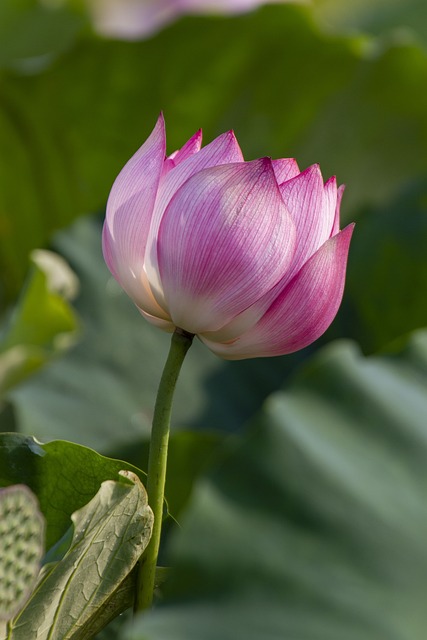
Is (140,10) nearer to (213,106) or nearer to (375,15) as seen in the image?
(375,15)

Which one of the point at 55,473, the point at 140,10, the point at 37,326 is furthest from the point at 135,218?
the point at 140,10

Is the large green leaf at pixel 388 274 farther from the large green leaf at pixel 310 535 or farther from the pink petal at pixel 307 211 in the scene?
the pink petal at pixel 307 211

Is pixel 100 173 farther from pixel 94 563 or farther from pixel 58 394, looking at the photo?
pixel 94 563

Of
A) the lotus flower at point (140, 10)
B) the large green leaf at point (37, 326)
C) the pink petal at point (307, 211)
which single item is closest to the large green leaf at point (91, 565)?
the pink petal at point (307, 211)

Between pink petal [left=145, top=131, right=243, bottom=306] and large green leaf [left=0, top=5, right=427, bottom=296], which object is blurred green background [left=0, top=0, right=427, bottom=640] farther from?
pink petal [left=145, top=131, right=243, bottom=306]

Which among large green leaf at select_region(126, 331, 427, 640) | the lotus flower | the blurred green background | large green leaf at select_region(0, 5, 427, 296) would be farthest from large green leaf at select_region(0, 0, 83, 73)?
large green leaf at select_region(126, 331, 427, 640)

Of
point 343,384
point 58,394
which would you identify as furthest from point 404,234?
point 343,384

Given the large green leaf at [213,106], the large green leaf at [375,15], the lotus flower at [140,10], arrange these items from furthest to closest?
the large green leaf at [375,15] → the lotus flower at [140,10] → the large green leaf at [213,106]

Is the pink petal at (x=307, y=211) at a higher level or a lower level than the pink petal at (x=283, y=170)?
lower
